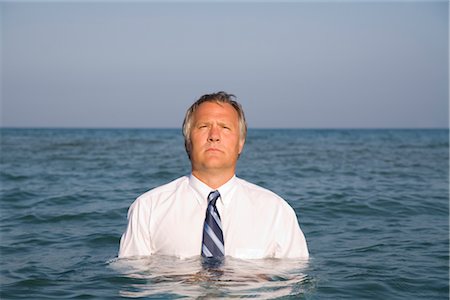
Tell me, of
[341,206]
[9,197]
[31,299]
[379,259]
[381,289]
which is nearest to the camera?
[31,299]

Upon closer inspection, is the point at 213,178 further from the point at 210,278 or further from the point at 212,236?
the point at 210,278

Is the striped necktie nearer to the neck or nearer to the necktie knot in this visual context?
the necktie knot

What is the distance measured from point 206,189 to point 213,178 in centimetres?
12

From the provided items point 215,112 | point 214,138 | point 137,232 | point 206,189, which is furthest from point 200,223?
point 215,112

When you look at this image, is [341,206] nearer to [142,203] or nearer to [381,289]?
[381,289]

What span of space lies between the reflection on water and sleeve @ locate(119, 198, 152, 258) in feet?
0.29

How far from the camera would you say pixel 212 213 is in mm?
4387

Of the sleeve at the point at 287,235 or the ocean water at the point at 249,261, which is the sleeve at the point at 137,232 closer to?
the ocean water at the point at 249,261

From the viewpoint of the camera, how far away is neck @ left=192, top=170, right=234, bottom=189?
14.4ft

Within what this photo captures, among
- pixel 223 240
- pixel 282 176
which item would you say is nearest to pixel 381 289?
pixel 223 240

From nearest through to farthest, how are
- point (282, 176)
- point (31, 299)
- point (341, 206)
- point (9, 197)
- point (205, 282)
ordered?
1. point (205, 282)
2. point (31, 299)
3. point (341, 206)
4. point (9, 197)
5. point (282, 176)

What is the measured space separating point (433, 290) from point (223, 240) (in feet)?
7.51

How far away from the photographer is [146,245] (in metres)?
4.43

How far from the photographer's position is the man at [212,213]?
4.36m
